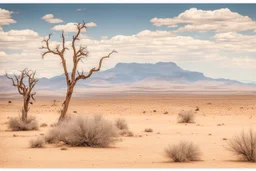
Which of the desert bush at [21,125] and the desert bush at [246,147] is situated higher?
the desert bush at [246,147]

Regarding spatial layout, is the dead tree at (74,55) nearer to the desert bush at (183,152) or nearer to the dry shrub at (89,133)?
the dry shrub at (89,133)

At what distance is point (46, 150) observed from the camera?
2023 centimetres

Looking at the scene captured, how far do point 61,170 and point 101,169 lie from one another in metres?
1.22

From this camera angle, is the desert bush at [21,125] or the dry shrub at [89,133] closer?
the dry shrub at [89,133]

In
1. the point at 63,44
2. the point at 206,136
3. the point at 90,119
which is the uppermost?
the point at 63,44

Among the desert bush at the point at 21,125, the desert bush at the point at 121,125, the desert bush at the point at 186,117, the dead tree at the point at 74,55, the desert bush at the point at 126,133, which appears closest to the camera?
the desert bush at the point at 126,133

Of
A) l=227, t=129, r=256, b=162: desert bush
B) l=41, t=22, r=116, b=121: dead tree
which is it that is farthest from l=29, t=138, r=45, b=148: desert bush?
l=41, t=22, r=116, b=121: dead tree

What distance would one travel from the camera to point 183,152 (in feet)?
54.0

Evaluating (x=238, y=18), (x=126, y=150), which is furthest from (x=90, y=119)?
(x=238, y=18)

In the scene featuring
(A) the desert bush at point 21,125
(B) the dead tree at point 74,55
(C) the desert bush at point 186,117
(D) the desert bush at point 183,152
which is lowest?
(C) the desert bush at point 186,117

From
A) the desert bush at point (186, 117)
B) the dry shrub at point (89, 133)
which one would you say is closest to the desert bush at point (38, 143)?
the dry shrub at point (89, 133)

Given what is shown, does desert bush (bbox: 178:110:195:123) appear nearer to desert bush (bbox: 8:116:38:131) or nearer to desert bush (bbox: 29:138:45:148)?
desert bush (bbox: 8:116:38:131)

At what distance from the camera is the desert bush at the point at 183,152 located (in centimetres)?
1633

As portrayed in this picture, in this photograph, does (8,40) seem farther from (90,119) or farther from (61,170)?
(61,170)
